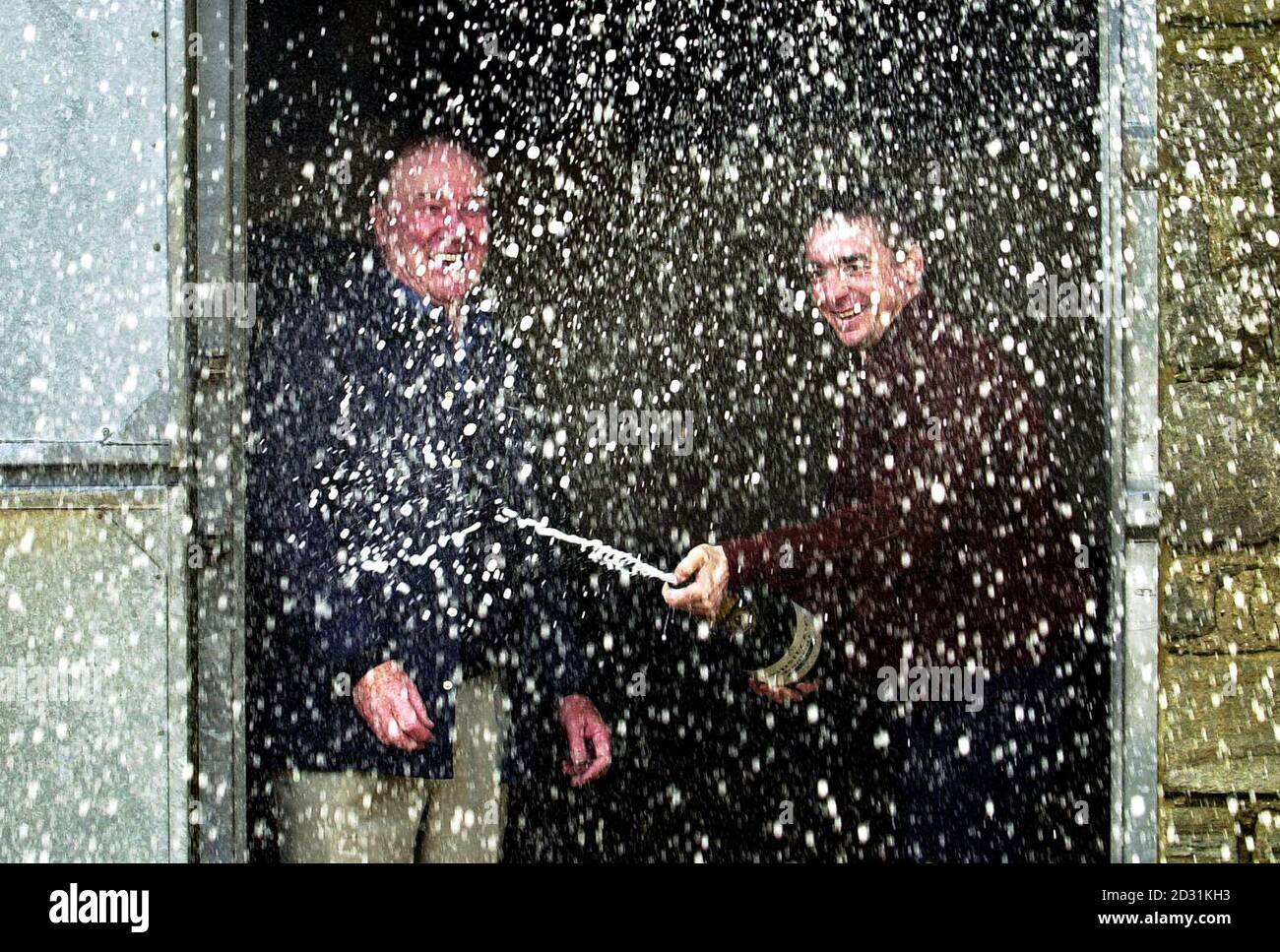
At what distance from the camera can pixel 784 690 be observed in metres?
3.02

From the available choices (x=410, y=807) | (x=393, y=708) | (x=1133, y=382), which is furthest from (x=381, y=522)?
(x=1133, y=382)

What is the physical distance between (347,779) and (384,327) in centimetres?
107

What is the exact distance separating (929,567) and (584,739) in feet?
2.99

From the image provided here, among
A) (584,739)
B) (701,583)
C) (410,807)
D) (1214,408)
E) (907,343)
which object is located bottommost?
(410,807)

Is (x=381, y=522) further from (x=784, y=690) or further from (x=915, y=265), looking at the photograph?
(x=915, y=265)

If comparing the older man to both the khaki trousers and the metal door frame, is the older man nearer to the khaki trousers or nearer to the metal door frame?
the khaki trousers

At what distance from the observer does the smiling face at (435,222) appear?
9.82 ft

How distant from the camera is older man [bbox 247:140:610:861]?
9.78 feet

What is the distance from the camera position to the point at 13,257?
2955 mm

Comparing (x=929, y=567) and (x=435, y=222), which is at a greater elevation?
(x=435, y=222)

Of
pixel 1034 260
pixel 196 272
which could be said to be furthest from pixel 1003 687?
pixel 196 272

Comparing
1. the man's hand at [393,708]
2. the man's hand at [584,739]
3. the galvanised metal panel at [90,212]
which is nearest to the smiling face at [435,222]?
the galvanised metal panel at [90,212]

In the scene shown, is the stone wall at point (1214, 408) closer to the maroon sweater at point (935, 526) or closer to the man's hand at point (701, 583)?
the maroon sweater at point (935, 526)
